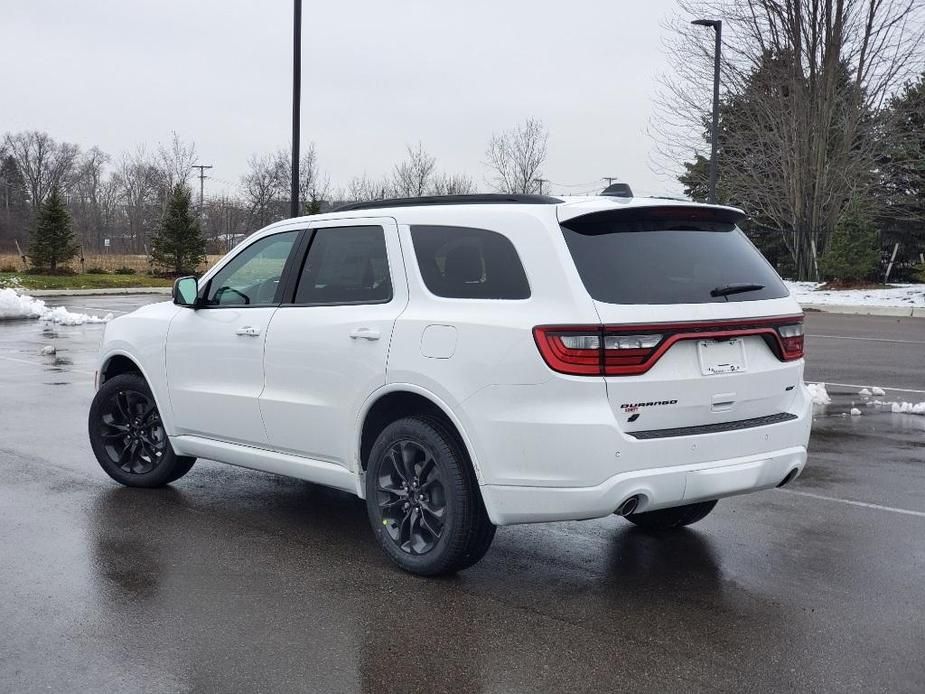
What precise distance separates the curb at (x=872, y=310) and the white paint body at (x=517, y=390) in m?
24.4

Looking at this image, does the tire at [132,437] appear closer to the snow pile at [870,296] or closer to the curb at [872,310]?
the curb at [872,310]

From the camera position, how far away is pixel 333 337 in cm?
562

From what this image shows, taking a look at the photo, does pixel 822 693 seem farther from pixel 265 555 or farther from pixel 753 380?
pixel 265 555

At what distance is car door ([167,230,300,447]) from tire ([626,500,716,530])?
7.45 feet

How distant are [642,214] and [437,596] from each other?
2.07 metres

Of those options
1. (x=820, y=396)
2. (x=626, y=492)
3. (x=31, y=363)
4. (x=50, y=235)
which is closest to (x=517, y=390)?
(x=626, y=492)

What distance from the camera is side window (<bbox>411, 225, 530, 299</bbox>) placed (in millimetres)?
4969

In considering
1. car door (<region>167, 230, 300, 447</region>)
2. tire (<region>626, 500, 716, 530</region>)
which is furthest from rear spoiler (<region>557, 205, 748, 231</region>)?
car door (<region>167, 230, 300, 447</region>)

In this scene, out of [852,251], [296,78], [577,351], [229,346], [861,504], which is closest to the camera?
[577,351]

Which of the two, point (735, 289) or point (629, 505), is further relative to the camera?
point (735, 289)

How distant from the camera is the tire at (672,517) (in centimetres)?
612

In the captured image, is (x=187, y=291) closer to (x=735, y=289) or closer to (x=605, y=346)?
(x=605, y=346)

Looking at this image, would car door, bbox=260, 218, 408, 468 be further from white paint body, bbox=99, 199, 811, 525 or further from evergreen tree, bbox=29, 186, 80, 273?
evergreen tree, bbox=29, 186, 80, 273

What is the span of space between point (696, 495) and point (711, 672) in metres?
0.95
